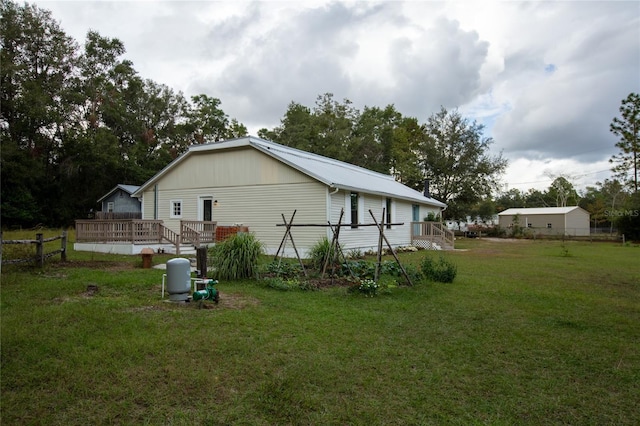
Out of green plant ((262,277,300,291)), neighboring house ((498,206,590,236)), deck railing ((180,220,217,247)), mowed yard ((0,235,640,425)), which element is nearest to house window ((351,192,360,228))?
deck railing ((180,220,217,247))

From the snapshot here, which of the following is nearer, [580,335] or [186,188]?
[580,335]

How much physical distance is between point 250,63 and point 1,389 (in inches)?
575

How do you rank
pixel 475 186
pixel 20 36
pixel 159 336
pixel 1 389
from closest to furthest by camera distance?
pixel 1 389
pixel 159 336
pixel 20 36
pixel 475 186

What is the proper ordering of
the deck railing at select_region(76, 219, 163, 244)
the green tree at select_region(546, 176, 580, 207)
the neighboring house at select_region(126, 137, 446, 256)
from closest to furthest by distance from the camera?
the deck railing at select_region(76, 219, 163, 244) → the neighboring house at select_region(126, 137, 446, 256) → the green tree at select_region(546, 176, 580, 207)

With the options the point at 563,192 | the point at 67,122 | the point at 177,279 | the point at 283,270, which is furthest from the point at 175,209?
the point at 563,192

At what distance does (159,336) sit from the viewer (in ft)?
15.2

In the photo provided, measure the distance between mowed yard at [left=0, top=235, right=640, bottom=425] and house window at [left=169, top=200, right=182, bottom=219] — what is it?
35.4 ft

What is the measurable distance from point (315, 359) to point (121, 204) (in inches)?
1052

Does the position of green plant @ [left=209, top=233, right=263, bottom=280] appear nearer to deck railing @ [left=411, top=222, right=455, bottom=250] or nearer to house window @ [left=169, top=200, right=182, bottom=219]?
house window @ [left=169, top=200, right=182, bottom=219]

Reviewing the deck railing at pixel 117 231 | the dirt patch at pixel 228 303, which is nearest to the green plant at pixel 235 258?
the dirt patch at pixel 228 303

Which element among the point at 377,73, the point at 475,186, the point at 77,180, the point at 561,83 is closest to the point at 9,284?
the point at 377,73

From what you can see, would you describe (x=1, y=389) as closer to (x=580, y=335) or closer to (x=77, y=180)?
(x=580, y=335)

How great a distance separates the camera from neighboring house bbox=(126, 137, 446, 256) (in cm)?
1448

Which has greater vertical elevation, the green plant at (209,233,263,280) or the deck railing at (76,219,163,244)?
the deck railing at (76,219,163,244)
